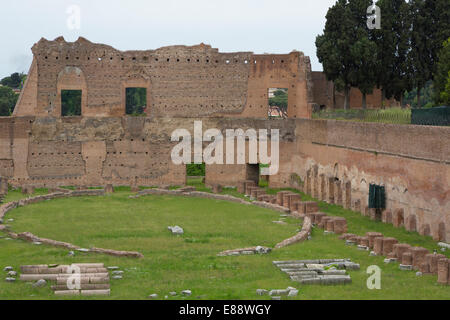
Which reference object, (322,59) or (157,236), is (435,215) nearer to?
(157,236)

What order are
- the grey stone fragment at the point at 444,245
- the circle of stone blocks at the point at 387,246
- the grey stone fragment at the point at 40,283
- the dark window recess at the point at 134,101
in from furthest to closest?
the dark window recess at the point at 134,101 → the grey stone fragment at the point at 444,245 → the circle of stone blocks at the point at 387,246 → the grey stone fragment at the point at 40,283

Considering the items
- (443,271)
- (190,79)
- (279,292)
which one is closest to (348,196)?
(443,271)

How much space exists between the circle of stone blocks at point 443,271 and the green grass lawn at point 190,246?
24 cm

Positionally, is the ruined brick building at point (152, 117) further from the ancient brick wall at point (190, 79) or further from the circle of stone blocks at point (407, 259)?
the circle of stone blocks at point (407, 259)

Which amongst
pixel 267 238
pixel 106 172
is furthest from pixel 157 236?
pixel 106 172

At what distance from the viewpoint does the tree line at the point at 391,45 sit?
34.5 m

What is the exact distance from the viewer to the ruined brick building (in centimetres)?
3550

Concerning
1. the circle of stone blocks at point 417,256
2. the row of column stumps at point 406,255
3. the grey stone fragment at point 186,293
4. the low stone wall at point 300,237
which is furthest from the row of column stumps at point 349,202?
the grey stone fragment at point 186,293

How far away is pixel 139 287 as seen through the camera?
16.4 metres

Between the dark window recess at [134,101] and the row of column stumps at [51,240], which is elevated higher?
the dark window recess at [134,101]

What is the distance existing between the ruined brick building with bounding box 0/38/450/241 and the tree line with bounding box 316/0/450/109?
278 cm

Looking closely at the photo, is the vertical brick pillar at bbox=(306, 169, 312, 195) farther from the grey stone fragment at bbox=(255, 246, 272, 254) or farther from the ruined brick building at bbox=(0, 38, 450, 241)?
the grey stone fragment at bbox=(255, 246, 272, 254)
